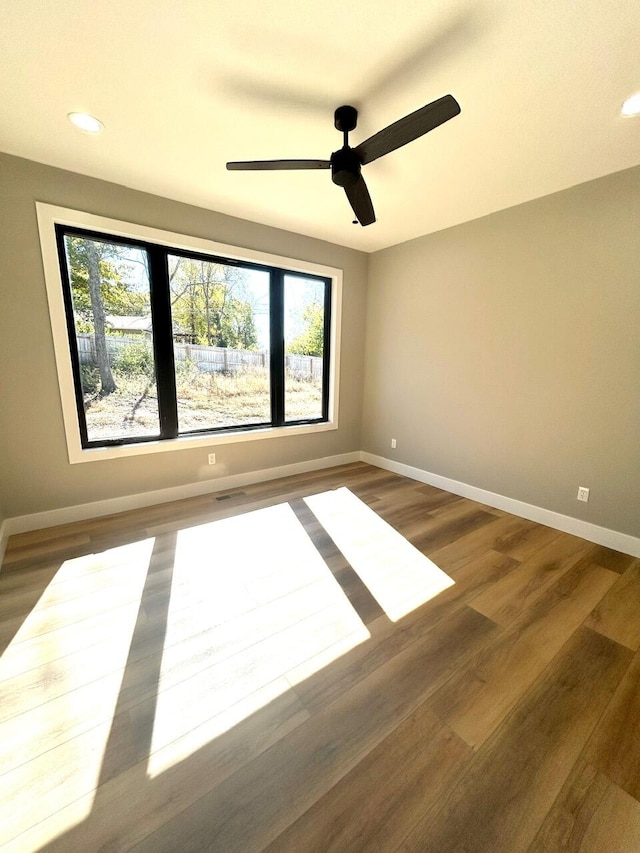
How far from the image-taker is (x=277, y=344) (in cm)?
359

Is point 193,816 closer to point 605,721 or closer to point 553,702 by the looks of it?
point 553,702

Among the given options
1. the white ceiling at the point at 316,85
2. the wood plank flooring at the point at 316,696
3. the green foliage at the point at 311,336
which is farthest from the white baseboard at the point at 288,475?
the white ceiling at the point at 316,85

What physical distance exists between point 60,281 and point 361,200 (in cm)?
220

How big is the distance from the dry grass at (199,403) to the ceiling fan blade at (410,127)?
2251 millimetres

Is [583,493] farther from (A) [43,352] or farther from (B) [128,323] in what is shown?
(A) [43,352]

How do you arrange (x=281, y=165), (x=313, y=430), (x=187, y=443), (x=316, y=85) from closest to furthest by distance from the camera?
(x=316, y=85) < (x=281, y=165) < (x=187, y=443) < (x=313, y=430)

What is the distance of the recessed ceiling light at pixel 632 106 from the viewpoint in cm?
161

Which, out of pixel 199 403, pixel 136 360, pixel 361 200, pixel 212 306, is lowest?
pixel 199 403

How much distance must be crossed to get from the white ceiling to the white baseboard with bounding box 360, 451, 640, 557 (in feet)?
8.09

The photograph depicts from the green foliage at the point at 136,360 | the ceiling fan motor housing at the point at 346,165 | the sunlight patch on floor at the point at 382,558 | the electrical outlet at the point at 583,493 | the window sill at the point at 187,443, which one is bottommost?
the sunlight patch on floor at the point at 382,558

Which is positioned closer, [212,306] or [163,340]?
[163,340]

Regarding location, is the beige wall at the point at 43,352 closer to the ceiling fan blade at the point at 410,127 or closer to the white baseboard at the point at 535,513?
the ceiling fan blade at the point at 410,127

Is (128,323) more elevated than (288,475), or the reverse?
(128,323)

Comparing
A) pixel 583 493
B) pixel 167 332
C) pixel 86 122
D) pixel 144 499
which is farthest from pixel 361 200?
pixel 144 499
